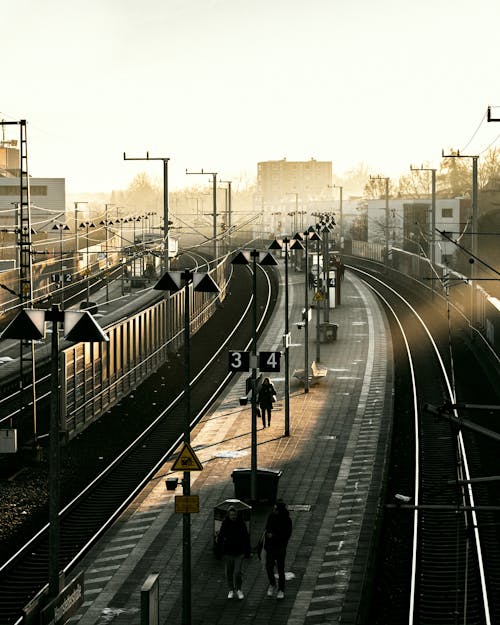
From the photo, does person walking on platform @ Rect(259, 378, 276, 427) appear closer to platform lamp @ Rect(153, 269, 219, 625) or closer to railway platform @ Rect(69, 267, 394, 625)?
railway platform @ Rect(69, 267, 394, 625)

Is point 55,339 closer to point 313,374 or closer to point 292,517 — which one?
point 292,517

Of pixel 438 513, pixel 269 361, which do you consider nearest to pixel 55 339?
pixel 269 361

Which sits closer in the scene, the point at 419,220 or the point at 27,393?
the point at 27,393

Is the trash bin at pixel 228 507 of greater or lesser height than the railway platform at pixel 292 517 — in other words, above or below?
above

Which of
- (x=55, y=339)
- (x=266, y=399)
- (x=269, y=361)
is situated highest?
(x=55, y=339)

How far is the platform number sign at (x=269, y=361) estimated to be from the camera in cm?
2473

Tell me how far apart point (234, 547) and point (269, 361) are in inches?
359

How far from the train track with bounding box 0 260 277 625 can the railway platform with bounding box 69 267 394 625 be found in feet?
1.63

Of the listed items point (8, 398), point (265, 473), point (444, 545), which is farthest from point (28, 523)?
point (8, 398)

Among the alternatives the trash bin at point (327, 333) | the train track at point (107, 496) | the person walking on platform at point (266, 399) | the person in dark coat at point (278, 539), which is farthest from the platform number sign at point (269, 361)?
the trash bin at point (327, 333)

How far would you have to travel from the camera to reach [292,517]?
22.2 meters

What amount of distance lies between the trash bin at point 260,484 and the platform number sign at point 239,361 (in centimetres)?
268

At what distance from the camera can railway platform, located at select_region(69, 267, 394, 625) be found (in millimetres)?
17031

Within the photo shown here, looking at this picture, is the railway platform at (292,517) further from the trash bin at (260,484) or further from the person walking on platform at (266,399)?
the person walking on platform at (266,399)
